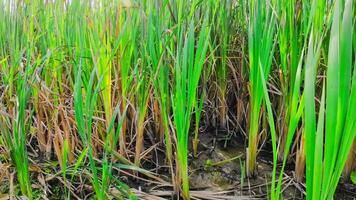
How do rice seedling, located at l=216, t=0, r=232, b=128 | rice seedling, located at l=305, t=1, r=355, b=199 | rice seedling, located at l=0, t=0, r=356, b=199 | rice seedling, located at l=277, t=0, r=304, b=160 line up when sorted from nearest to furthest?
1. rice seedling, located at l=305, t=1, r=355, b=199
2. rice seedling, located at l=0, t=0, r=356, b=199
3. rice seedling, located at l=277, t=0, r=304, b=160
4. rice seedling, located at l=216, t=0, r=232, b=128

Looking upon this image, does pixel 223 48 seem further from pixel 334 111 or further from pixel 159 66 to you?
pixel 334 111

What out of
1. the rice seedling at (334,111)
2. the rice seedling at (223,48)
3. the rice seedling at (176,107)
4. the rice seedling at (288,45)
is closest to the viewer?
the rice seedling at (334,111)

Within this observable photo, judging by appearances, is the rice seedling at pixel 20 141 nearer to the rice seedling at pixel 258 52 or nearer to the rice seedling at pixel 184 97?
the rice seedling at pixel 184 97

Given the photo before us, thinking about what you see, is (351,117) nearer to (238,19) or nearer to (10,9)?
(238,19)

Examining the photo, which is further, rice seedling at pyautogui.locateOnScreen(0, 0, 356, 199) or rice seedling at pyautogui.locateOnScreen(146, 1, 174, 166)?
rice seedling at pyautogui.locateOnScreen(146, 1, 174, 166)

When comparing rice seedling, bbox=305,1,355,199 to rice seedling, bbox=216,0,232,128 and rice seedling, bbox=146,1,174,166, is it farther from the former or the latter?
rice seedling, bbox=216,0,232,128

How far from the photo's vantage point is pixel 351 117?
1.73 ft

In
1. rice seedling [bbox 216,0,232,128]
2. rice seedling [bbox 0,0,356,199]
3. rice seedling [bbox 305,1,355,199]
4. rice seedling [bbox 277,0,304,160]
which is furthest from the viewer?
rice seedling [bbox 216,0,232,128]

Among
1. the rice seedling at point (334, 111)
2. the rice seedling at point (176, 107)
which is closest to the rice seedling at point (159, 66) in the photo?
the rice seedling at point (176, 107)

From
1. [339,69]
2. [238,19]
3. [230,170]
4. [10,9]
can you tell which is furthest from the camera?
[10,9]

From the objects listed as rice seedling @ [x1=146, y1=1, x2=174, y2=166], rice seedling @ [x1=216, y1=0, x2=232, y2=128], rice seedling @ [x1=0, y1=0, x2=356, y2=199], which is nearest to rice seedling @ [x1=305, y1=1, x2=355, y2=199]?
rice seedling @ [x1=0, y1=0, x2=356, y2=199]

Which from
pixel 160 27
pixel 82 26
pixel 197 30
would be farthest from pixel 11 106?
pixel 197 30

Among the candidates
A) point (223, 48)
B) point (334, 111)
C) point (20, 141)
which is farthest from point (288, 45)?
point (20, 141)

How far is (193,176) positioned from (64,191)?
0.33m
